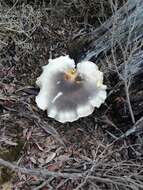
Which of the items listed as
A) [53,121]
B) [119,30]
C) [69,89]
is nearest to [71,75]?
[69,89]

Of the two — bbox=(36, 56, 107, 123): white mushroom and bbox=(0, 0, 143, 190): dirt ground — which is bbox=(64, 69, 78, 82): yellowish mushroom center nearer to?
bbox=(36, 56, 107, 123): white mushroom

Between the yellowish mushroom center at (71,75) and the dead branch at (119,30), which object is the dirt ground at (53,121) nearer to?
the dead branch at (119,30)

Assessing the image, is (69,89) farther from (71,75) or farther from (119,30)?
(119,30)

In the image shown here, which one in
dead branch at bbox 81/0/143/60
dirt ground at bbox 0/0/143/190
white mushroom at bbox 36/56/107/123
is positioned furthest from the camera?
Answer: dead branch at bbox 81/0/143/60

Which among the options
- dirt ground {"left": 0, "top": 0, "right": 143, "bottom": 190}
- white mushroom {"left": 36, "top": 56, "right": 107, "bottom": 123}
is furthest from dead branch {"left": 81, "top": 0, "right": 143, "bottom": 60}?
white mushroom {"left": 36, "top": 56, "right": 107, "bottom": 123}

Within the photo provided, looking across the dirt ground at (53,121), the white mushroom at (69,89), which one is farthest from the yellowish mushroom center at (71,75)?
the dirt ground at (53,121)

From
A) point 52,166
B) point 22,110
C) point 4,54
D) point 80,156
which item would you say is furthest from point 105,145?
point 4,54
